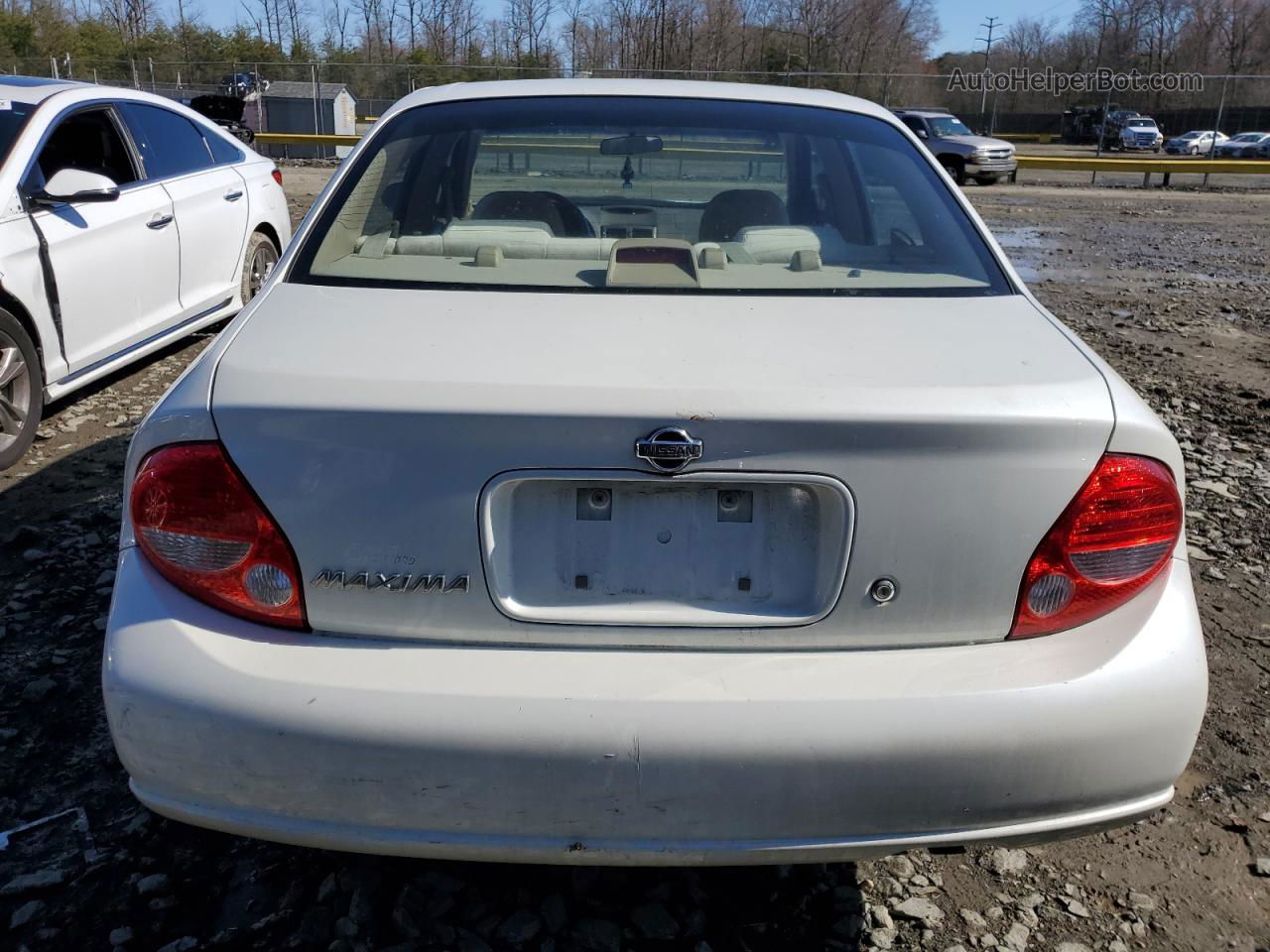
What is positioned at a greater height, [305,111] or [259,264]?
[305,111]

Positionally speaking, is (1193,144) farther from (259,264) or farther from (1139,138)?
(259,264)

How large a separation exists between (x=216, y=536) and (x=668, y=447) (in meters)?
0.77

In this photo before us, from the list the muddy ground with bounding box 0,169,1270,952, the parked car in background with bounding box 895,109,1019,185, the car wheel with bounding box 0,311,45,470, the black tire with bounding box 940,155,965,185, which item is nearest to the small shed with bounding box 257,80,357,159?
the parked car in background with bounding box 895,109,1019,185

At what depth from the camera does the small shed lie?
1127 inches

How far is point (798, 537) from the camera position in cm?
179

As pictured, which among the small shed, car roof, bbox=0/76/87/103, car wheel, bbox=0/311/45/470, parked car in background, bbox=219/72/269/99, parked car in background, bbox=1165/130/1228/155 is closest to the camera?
car wheel, bbox=0/311/45/470

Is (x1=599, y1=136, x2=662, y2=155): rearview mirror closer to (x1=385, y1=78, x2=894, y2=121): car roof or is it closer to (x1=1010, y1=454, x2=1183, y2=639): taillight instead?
(x1=385, y1=78, x2=894, y2=121): car roof

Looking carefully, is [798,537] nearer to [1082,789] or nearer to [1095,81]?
[1082,789]

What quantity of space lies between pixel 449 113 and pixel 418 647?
5.57ft

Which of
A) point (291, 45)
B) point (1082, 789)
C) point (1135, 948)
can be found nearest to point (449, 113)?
point (1082, 789)

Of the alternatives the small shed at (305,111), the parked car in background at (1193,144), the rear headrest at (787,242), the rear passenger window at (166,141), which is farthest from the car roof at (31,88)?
the parked car in background at (1193,144)

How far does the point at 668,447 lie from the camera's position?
170cm

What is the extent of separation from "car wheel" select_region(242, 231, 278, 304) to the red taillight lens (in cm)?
503

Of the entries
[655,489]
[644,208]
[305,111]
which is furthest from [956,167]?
[655,489]
